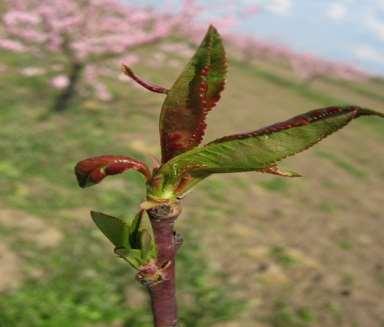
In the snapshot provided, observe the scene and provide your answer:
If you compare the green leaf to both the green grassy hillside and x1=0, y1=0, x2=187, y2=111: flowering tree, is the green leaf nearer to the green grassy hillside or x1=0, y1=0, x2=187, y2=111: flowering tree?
the green grassy hillside

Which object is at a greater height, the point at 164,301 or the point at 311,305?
the point at 164,301

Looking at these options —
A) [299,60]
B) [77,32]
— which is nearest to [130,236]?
[77,32]

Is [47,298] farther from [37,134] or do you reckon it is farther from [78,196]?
[37,134]

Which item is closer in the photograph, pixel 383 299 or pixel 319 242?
pixel 383 299

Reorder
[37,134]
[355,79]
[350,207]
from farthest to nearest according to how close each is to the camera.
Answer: [355,79] < [350,207] < [37,134]

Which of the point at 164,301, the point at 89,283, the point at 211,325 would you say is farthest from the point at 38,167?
the point at 164,301

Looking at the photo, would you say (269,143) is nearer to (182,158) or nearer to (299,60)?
(182,158)
